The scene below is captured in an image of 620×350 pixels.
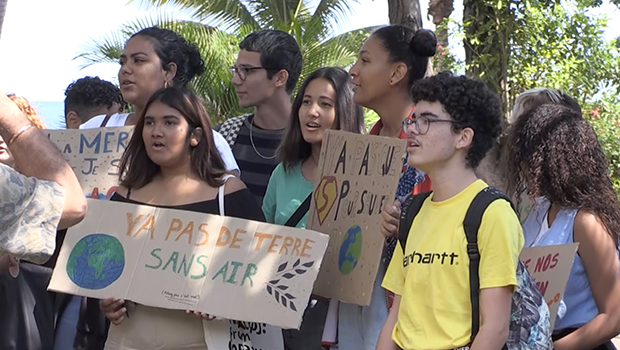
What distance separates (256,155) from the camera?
208 inches

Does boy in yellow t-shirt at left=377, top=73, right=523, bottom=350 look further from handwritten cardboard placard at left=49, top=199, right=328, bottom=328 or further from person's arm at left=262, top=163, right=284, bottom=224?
person's arm at left=262, top=163, right=284, bottom=224

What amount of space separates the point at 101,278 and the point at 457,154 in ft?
5.19

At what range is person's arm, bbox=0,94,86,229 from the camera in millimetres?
2701

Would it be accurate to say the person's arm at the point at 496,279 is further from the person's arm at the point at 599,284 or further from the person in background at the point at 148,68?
the person in background at the point at 148,68

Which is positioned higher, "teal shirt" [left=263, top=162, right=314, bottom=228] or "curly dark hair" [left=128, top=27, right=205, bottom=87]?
"curly dark hair" [left=128, top=27, right=205, bottom=87]

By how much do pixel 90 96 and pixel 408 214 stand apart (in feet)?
12.1

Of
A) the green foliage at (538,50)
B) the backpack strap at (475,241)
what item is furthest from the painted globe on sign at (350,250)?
the green foliage at (538,50)

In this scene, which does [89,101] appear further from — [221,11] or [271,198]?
[221,11]

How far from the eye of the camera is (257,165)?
17.2ft

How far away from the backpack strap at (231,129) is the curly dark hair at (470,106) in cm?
198

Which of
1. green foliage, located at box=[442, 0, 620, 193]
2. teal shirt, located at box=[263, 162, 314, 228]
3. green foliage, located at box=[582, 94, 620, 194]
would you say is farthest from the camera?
green foliage, located at box=[582, 94, 620, 194]

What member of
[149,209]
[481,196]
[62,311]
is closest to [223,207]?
[149,209]

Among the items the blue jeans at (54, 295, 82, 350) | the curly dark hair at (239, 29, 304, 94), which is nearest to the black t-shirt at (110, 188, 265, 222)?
the blue jeans at (54, 295, 82, 350)

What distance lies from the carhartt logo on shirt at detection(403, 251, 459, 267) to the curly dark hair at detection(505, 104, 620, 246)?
3.13 feet
